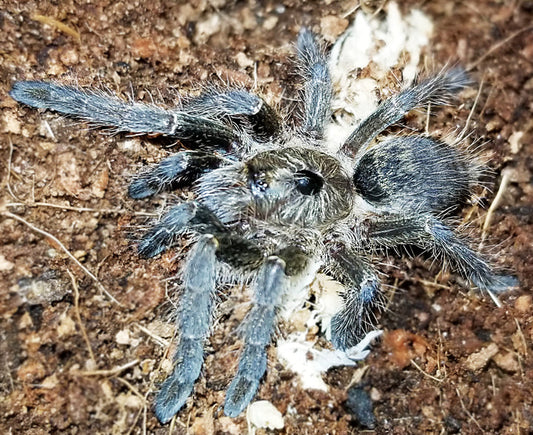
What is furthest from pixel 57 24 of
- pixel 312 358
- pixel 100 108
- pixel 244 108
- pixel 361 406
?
pixel 361 406

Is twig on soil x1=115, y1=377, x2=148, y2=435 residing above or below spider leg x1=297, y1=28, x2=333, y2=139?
below

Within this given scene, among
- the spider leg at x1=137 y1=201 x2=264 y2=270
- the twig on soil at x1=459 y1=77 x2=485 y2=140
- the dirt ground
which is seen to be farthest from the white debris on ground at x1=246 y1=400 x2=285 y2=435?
the twig on soil at x1=459 y1=77 x2=485 y2=140

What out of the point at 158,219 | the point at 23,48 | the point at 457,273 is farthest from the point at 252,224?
the point at 23,48

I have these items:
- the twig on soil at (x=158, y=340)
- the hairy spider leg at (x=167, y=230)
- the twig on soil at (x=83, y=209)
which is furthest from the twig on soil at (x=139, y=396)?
the twig on soil at (x=83, y=209)

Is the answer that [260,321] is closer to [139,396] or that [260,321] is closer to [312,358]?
[312,358]

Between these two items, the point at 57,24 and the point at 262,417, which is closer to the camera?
the point at 262,417

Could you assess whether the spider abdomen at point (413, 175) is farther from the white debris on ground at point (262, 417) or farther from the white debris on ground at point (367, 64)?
the white debris on ground at point (262, 417)

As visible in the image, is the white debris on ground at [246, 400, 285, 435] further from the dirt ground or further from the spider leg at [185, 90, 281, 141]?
the spider leg at [185, 90, 281, 141]
